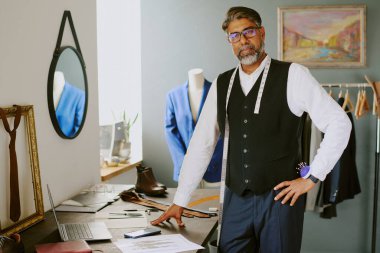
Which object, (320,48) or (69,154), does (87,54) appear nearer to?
(69,154)

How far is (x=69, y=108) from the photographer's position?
2.81 metres

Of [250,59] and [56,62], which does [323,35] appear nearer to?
[250,59]

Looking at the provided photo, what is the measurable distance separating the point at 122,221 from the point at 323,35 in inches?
107

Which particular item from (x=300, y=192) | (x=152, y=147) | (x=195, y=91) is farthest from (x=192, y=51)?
(x=300, y=192)

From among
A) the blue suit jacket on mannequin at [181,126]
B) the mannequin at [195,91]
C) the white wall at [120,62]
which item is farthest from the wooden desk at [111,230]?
the white wall at [120,62]

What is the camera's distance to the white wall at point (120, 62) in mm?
4402

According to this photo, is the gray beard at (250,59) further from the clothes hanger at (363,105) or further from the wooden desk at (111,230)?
the clothes hanger at (363,105)

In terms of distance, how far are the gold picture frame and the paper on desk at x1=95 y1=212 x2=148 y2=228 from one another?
0.28 meters

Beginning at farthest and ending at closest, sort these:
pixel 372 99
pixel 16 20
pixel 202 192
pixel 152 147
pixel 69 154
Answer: pixel 152 147 < pixel 372 99 < pixel 202 192 < pixel 69 154 < pixel 16 20

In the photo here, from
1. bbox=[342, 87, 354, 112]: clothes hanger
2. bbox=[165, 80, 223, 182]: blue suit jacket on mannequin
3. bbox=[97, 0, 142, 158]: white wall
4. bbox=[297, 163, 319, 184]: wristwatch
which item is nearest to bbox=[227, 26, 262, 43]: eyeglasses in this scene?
bbox=[297, 163, 319, 184]: wristwatch

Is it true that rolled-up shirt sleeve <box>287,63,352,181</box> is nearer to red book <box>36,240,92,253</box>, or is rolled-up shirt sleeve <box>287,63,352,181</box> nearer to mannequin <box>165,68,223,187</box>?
red book <box>36,240,92,253</box>

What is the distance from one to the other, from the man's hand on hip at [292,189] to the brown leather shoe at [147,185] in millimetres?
1021

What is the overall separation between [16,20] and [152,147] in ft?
8.44

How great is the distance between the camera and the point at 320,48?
4.40m
